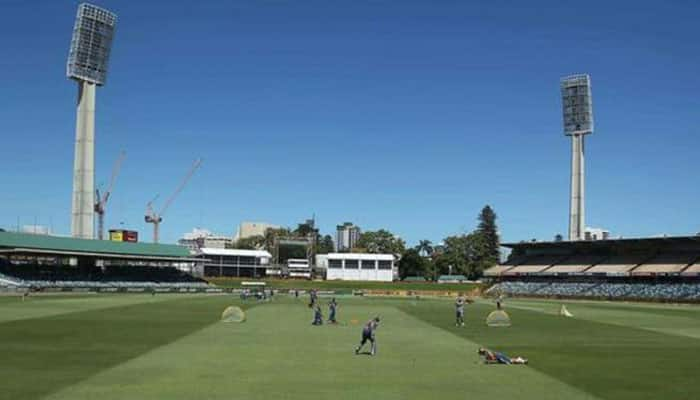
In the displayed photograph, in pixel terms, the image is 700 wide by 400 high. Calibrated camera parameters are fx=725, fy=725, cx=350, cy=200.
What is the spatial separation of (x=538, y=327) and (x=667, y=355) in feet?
57.7

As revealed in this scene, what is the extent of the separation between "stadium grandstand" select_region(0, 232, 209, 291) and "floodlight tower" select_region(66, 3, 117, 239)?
9431 millimetres

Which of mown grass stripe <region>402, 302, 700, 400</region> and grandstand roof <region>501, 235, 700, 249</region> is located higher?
grandstand roof <region>501, 235, 700, 249</region>

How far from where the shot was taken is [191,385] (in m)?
23.4

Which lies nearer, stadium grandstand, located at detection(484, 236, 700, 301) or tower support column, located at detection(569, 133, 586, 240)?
stadium grandstand, located at detection(484, 236, 700, 301)

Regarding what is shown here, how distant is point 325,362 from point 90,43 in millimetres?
117720

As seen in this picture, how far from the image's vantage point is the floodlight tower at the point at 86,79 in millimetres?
130750

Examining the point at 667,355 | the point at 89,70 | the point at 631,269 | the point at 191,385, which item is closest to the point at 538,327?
the point at 667,355

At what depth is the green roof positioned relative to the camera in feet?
377

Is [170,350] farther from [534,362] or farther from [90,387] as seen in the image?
[534,362]

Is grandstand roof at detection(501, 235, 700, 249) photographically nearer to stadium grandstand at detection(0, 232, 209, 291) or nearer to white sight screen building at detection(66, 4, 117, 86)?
stadium grandstand at detection(0, 232, 209, 291)

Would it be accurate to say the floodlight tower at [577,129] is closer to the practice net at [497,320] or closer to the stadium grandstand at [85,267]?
the stadium grandstand at [85,267]

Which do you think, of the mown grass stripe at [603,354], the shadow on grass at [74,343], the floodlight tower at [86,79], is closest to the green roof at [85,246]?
the floodlight tower at [86,79]

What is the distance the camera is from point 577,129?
15175cm

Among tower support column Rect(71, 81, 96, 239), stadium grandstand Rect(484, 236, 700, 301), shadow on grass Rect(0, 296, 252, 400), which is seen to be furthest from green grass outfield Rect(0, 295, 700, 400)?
tower support column Rect(71, 81, 96, 239)
